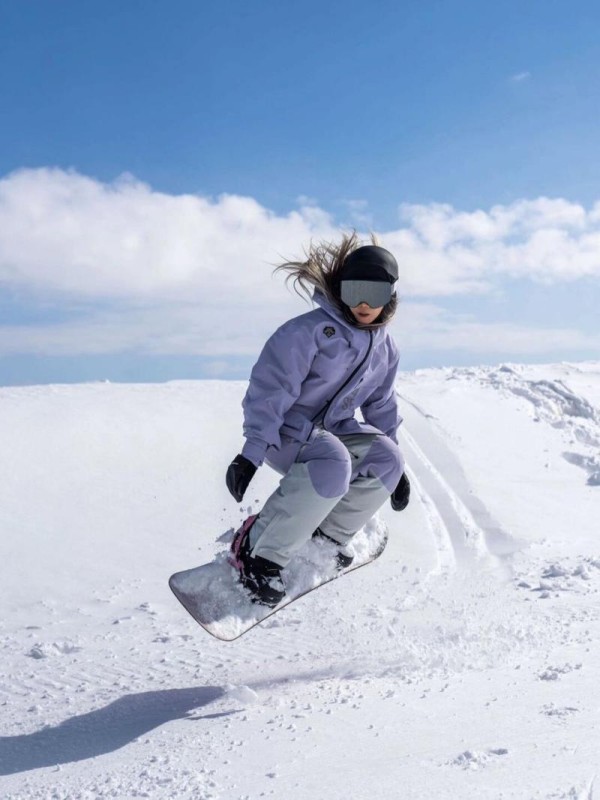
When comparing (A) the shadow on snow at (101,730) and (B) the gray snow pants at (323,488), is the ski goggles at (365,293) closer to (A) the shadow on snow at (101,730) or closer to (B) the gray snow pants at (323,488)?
(B) the gray snow pants at (323,488)

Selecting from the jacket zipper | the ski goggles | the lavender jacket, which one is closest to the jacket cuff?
the lavender jacket

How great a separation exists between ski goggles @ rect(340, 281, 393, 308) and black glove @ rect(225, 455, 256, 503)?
795mm

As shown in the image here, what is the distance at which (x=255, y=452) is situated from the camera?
3111 mm

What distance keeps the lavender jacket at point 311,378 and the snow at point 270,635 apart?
866 millimetres

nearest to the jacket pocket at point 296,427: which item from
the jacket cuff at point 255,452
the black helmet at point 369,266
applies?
the jacket cuff at point 255,452

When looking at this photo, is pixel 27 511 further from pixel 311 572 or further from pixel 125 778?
pixel 125 778

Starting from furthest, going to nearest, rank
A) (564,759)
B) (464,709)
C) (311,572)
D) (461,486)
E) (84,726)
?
(461,486), (311,572), (84,726), (464,709), (564,759)

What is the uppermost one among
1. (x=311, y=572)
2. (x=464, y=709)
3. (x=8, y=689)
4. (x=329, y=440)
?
(x=329, y=440)

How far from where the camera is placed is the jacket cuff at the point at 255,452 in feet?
10.2

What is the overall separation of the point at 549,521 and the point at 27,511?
439 cm

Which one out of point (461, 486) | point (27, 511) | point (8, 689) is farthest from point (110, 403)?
point (8, 689)

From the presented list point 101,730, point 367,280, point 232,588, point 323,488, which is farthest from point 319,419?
point 101,730

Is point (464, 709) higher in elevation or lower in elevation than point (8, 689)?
higher

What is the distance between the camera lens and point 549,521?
271 inches
